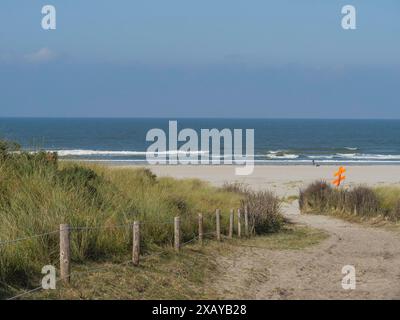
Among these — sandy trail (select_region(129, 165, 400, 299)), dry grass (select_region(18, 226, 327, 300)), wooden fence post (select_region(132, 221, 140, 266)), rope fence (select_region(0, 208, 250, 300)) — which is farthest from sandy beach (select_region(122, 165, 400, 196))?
wooden fence post (select_region(132, 221, 140, 266))

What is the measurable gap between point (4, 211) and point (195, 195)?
10164 millimetres

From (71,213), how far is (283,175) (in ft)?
125

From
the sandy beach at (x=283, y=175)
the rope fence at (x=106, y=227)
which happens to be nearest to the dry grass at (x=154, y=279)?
the rope fence at (x=106, y=227)

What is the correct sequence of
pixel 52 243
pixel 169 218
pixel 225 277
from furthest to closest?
pixel 169 218
pixel 225 277
pixel 52 243

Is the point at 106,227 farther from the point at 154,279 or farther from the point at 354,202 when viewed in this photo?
the point at 354,202

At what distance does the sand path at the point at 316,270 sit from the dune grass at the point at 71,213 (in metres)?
1.83

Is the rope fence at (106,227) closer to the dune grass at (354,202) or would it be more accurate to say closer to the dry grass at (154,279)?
the dry grass at (154,279)

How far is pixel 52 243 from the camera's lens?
1059 centimetres

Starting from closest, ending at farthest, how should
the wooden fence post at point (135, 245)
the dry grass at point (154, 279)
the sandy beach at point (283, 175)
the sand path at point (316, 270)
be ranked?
the dry grass at point (154, 279) < the sand path at point (316, 270) < the wooden fence post at point (135, 245) < the sandy beach at point (283, 175)

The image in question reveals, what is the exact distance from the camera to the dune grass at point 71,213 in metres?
10.1

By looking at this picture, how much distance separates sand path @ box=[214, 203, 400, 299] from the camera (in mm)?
11023

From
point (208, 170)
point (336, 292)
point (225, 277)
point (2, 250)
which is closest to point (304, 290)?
point (336, 292)

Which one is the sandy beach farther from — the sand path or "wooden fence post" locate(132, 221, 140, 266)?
"wooden fence post" locate(132, 221, 140, 266)
